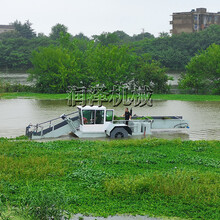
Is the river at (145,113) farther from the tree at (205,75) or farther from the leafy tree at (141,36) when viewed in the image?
the leafy tree at (141,36)

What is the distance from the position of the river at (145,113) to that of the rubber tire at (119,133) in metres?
2.72

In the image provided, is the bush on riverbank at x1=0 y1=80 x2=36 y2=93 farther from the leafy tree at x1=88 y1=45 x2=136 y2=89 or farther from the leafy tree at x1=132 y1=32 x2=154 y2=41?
the leafy tree at x1=132 y1=32 x2=154 y2=41

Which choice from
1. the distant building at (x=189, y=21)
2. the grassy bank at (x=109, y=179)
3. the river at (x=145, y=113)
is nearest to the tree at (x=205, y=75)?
the river at (x=145, y=113)

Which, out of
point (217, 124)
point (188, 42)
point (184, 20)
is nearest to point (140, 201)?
point (217, 124)

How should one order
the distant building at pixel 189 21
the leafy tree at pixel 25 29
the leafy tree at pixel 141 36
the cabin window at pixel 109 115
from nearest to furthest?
the cabin window at pixel 109 115 → the distant building at pixel 189 21 → the leafy tree at pixel 25 29 → the leafy tree at pixel 141 36

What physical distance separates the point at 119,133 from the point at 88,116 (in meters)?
2.35

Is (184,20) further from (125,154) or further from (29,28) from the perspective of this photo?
(125,154)

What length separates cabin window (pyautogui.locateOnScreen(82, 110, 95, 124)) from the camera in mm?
22806

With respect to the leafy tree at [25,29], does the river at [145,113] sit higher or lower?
lower

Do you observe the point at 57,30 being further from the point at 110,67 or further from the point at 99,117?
the point at 99,117

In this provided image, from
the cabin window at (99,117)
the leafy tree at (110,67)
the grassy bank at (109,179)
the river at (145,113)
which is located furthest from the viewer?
the leafy tree at (110,67)

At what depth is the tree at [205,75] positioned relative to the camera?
169 ft

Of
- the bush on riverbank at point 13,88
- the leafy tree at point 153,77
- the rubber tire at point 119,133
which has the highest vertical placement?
the leafy tree at point 153,77

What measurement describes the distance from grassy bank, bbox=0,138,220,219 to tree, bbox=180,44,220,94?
3415 cm
